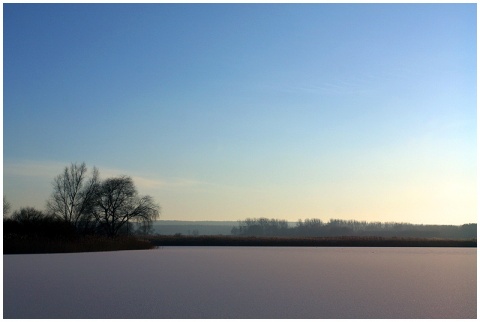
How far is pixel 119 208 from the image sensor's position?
127 feet

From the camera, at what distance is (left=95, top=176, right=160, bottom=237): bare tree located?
38.8 meters

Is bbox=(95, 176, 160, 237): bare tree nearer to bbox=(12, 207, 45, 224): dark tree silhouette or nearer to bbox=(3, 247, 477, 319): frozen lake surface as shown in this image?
bbox=(12, 207, 45, 224): dark tree silhouette

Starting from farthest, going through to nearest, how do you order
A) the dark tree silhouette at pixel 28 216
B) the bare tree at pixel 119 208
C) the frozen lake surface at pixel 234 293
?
the bare tree at pixel 119 208, the dark tree silhouette at pixel 28 216, the frozen lake surface at pixel 234 293

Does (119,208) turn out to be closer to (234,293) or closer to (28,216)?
(28,216)

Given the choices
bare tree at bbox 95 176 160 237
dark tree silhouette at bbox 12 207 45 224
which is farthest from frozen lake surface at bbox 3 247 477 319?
bare tree at bbox 95 176 160 237

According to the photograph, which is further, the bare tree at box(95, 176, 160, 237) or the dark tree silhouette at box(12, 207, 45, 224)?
the bare tree at box(95, 176, 160, 237)

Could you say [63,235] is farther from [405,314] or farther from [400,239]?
[400,239]

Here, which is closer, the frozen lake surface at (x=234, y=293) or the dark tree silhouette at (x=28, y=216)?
the frozen lake surface at (x=234, y=293)

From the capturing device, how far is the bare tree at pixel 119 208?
38750mm

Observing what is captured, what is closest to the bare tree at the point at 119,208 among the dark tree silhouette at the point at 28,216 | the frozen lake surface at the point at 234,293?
the dark tree silhouette at the point at 28,216

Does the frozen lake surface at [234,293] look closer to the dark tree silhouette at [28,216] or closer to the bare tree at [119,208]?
the dark tree silhouette at [28,216]

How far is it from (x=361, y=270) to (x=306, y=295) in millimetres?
5912

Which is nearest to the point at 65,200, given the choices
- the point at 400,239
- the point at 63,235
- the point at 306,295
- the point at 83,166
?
the point at 83,166

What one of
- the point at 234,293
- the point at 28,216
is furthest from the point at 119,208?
the point at 234,293
